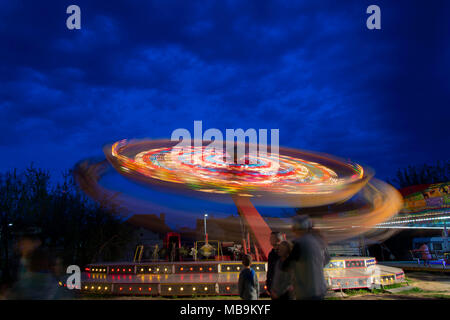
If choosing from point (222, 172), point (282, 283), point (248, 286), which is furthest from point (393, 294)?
point (282, 283)

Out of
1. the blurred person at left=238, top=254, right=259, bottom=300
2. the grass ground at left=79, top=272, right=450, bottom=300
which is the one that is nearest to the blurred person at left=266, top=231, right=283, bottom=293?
the blurred person at left=238, top=254, right=259, bottom=300

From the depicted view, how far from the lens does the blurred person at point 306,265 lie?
4.07 metres

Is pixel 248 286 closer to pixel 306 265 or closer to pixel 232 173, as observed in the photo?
pixel 306 265

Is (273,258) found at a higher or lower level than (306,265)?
lower

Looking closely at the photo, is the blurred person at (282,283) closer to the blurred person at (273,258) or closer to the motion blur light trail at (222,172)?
the blurred person at (273,258)

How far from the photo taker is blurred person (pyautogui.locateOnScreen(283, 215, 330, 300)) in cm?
407

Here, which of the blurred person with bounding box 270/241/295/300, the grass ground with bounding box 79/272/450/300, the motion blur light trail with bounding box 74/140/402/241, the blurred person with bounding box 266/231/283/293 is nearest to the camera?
the blurred person with bounding box 270/241/295/300

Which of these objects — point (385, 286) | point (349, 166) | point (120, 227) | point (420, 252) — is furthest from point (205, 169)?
point (120, 227)

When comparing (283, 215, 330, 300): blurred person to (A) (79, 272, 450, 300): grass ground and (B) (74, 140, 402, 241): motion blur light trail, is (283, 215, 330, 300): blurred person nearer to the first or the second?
(A) (79, 272, 450, 300): grass ground

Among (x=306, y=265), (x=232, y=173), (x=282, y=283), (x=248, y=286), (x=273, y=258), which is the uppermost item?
(x=232, y=173)

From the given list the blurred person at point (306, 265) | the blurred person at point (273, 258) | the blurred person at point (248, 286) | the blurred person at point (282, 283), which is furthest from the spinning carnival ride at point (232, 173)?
the blurred person at point (306, 265)

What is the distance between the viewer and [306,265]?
4.14 meters

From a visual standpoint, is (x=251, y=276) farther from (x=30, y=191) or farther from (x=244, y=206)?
(x=30, y=191)
